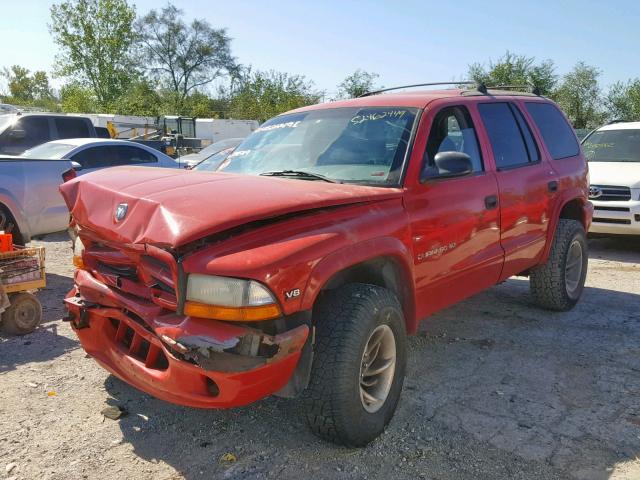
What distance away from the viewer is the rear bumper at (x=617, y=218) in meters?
8.32

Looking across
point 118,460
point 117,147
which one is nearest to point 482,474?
point 118,460

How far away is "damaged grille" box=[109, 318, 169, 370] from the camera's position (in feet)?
9.43

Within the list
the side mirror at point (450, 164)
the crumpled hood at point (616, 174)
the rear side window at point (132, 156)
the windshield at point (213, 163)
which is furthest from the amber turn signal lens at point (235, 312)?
the rear side window at point (132, 156)

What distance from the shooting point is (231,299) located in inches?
100

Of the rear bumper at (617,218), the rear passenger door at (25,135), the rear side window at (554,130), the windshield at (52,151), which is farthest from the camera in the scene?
the rear passenger door at (25,135)

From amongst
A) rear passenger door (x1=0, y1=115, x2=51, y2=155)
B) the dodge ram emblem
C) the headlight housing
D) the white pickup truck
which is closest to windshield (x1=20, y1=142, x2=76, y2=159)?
the white pickup truck

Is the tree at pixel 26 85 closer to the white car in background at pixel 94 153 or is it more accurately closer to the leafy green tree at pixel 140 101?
the leafy green tree at pixel 140 101

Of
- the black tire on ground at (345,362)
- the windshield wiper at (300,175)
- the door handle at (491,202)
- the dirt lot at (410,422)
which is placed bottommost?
the dirt lot at (410,422)

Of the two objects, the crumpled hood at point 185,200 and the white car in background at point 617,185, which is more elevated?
the crumpled hood at point 185,200

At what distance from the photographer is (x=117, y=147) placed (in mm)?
10039

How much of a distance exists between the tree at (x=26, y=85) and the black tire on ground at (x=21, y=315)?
58.2 metres

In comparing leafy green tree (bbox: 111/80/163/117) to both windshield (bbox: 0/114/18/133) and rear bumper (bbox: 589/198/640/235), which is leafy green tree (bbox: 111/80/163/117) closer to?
windshield (bbox: 0/114/18/133)

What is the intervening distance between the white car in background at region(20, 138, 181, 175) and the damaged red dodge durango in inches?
232

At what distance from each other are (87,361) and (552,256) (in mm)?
4012
